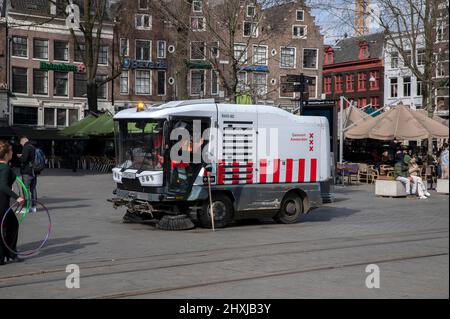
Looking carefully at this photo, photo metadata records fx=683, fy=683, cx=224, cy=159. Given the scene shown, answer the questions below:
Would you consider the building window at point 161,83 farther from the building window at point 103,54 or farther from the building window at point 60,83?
the building window at point 60,83

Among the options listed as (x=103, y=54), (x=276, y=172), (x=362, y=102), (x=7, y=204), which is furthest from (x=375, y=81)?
(x=7, y=204)

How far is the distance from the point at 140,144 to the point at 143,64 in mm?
42202

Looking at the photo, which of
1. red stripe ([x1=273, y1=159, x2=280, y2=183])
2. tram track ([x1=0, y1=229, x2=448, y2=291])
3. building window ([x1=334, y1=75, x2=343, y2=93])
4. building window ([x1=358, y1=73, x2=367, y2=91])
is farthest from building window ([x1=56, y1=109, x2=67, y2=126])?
tram track ([x1=0, y1=229, x2=448, y2=291])

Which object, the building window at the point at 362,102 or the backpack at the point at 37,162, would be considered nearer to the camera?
the backpack at the point at 37,162

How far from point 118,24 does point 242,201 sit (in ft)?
141

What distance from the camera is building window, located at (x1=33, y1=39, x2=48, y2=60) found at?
5154cm

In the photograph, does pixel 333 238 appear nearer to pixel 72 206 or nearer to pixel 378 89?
pixel 72 206

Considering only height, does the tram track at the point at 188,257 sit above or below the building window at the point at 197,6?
below

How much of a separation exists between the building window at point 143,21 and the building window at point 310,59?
1561cm

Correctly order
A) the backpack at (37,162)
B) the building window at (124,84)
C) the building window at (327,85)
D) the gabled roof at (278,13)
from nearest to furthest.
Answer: the backpack at (37,162), the gabled roof at (278,13), the building window at (124,84), the building window at (327,85)

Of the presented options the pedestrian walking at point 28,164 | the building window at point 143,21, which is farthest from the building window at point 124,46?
the pedestrian walking at point 28,164

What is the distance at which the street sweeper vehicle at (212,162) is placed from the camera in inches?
570
